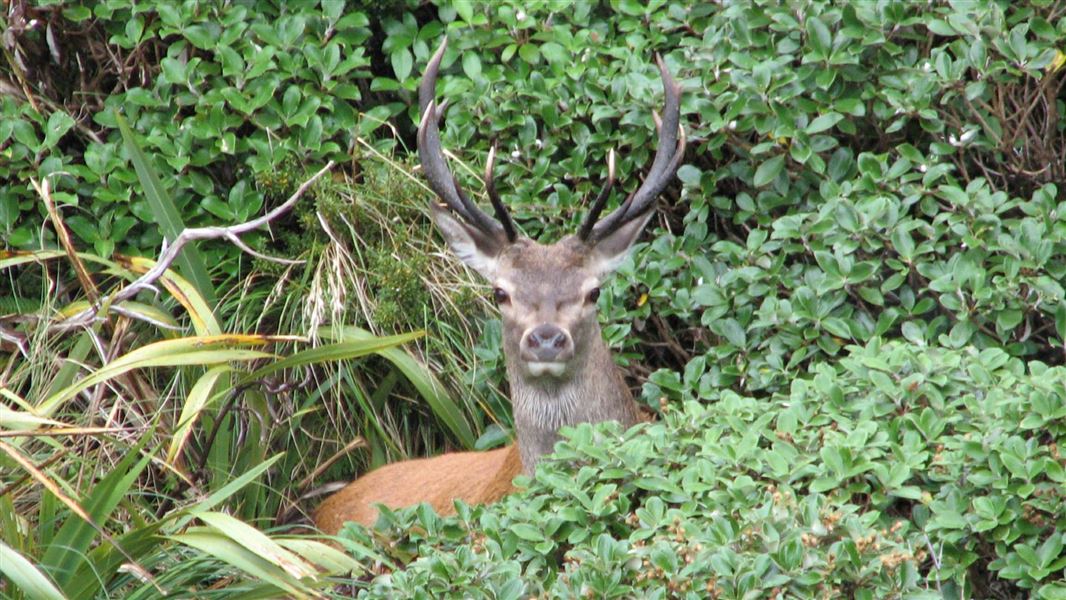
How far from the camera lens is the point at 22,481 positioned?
15.8ft

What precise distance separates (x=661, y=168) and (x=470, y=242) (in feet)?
2.46

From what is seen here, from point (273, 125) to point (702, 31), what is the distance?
1.77 m

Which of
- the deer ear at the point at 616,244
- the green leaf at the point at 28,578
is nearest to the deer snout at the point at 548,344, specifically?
the deer ear at the point at 616,244

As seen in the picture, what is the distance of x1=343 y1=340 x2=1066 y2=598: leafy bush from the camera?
3941 millimetres

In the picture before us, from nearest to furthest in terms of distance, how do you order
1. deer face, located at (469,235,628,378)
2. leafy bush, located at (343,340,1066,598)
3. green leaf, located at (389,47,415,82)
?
leafy bush, located at (343,340,1066,598) → deer face, located at (469,235,628,378) → green leaf, located at (389,47,415,82)

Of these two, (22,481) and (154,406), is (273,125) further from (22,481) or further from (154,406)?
(22,481)

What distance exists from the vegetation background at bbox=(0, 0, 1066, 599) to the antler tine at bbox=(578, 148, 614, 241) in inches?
16.0

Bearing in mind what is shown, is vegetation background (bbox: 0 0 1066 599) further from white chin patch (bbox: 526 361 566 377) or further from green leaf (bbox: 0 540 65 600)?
white chin patch (bbox: 526 361 566 377)

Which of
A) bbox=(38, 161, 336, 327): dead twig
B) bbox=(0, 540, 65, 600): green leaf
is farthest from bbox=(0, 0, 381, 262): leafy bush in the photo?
bbox=(0, 540, 65, 600): green leaf

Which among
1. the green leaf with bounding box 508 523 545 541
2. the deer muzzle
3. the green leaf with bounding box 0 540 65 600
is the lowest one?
the green leaf with bounding box 508 523 545 541

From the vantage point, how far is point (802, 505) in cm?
407

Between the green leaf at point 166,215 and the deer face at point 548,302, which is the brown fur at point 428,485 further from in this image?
the green leaf at point 166,215

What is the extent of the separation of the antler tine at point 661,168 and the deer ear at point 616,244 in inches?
1.0

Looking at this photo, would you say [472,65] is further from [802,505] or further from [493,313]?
[802,505]
